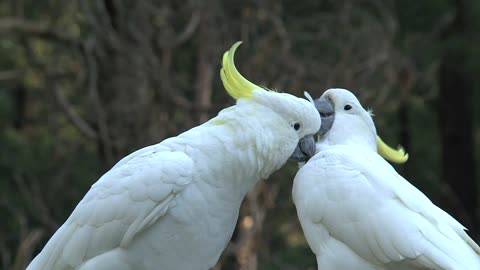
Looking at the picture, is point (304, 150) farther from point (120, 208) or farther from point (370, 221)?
point (120, 208)

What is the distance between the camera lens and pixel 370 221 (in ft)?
12.2

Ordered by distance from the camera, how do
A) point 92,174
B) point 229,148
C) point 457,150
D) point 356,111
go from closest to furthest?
point 229,148 < point 356,111 < point 92,174 < point 457,150

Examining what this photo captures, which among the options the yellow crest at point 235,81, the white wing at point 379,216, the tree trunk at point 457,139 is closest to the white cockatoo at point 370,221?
the white wing at point 379,216

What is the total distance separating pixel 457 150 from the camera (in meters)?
10.6

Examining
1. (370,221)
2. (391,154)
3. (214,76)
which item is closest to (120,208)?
(370,221)

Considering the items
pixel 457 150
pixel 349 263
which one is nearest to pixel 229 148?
pixel 349 263

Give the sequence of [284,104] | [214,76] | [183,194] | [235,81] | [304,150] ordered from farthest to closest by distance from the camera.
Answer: [214,76] → [304,150] → [235,81] → [284,104] → [183,194]

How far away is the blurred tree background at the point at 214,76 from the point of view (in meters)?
7.27

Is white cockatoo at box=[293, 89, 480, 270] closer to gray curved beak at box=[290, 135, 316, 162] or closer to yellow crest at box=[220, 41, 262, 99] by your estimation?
gray curved beak at box=[290, 135, 316, 162]

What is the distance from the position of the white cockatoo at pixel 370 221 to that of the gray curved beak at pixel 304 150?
0.04 m

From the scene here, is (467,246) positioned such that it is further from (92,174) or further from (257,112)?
(92,174)

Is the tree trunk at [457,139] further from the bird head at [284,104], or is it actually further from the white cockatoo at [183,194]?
the white cockatoo at [183,194]

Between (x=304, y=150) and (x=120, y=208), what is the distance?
99 cm

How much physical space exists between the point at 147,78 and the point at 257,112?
3.72 meters
